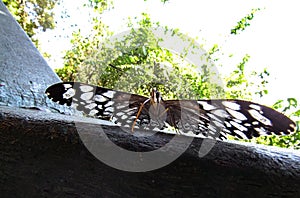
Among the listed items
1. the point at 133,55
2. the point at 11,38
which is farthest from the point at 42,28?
the point at 11,38

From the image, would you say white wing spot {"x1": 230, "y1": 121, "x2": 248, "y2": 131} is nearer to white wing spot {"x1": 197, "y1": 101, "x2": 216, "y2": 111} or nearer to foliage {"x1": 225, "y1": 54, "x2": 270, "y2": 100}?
white wing spot {"x1": 197, "y1": 101, "x2": 216, "y2": 111}

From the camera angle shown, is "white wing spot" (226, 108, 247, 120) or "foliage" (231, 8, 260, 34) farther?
"foliage" (231, 8, 260, 34)

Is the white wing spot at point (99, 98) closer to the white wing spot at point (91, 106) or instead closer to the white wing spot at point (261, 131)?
the white wing spot at point (91, 106)

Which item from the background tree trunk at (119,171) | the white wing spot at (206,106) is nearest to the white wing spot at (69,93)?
the background tree trunk at (119,171)

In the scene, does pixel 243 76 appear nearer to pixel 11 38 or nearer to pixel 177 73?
pixel 177 73

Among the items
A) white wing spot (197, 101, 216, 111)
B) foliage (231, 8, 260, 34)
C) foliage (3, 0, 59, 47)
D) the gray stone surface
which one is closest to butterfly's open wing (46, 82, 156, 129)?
white wing spot (197, 101, 216, 111)

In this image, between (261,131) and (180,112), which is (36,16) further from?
(261,131)

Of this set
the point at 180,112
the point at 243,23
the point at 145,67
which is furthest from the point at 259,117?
the point at 243,23
